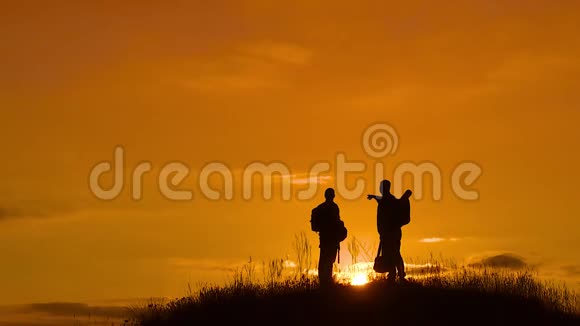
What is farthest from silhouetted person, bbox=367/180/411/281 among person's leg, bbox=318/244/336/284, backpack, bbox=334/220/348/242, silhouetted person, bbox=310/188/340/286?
person's leg, bbox=318/244/336/284

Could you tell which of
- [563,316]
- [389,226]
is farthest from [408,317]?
[563,316]

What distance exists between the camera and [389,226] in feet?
88.8

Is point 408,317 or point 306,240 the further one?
point 306,240

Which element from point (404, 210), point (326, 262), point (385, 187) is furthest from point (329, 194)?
point (404, 210)

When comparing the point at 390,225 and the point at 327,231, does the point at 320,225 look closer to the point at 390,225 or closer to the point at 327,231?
the point at 327,231

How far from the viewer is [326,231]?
26.7 meters

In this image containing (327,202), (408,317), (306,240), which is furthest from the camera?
(306,240)

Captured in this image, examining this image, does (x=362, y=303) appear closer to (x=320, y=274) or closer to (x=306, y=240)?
(x=320, y=274)

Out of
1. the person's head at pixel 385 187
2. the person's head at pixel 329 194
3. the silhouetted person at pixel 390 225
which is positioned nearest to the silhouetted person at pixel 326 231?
the person's head at pixel 329 194

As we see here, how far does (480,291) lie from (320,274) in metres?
4.56

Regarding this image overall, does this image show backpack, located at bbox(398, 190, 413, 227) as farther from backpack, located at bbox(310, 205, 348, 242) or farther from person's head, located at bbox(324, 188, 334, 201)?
person's head, located at bbox(324, 188, 334, 201)

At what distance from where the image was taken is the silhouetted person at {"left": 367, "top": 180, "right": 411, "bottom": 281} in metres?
26.9

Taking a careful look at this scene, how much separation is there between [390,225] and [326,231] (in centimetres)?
180

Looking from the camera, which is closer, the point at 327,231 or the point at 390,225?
the point at 327,231
